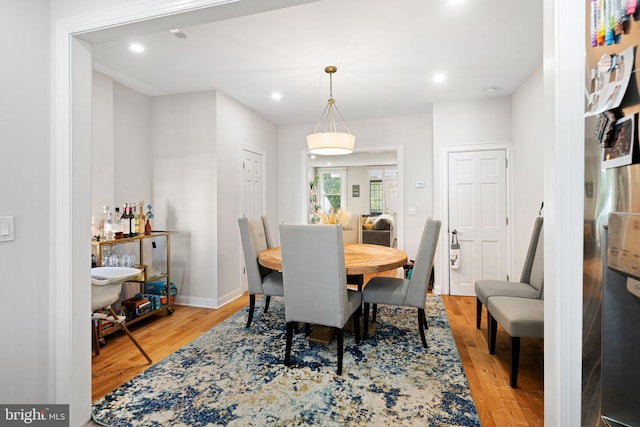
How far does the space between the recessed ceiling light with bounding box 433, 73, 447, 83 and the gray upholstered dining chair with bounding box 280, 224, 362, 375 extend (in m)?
2.18

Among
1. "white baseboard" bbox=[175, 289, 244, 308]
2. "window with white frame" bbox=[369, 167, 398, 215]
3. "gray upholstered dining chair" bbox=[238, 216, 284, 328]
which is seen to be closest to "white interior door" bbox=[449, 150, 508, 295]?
"gray upholstered dining chair" bbox=[238, 216, 284, 328]

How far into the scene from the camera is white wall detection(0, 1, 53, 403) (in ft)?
4.66

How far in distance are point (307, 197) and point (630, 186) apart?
4695mm

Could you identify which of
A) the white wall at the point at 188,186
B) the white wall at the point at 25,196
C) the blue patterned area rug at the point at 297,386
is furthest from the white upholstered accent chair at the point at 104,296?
the white wall at the point at 188,186

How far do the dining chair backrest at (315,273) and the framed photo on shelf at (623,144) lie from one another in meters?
1.47

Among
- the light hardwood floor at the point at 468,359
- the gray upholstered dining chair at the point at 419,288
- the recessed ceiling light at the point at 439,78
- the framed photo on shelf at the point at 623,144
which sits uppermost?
the recessed ceiling light at the point at 439,78

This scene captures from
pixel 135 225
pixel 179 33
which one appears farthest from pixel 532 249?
pixel 135 225

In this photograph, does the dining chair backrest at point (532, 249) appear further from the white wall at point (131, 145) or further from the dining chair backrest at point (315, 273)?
the white wall at point (131, 145)

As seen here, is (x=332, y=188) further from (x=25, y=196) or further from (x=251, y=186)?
(x=25, y=196)

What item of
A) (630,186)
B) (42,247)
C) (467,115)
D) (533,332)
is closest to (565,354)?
(630,186)

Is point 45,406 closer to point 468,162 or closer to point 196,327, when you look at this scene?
Result: point 196,327

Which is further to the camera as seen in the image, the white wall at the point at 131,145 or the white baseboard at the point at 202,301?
the white baseboard at the point at 202,301

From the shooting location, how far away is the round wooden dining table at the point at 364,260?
8.23 feet

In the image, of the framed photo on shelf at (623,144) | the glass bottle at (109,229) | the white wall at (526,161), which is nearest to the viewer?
the framed photo on shelf at (623,144)
